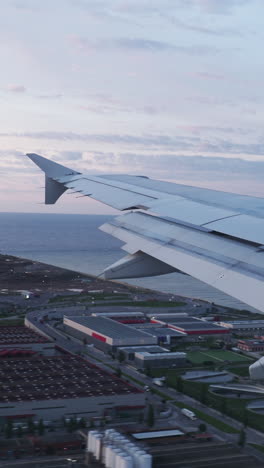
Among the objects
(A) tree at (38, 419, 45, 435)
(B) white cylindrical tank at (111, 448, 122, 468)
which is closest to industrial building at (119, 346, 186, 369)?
(A) tree at (38, 419, 45, 435)

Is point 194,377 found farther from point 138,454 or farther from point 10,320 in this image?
point 10,320

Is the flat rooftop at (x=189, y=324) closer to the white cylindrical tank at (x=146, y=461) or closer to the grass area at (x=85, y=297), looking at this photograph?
the grass area at (x=85, y=297)

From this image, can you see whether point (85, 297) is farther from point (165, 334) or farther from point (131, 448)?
point (131, 448)

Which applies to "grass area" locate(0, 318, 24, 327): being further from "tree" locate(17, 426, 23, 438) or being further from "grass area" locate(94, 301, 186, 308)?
"tree" locate(17, 426, 23, 438)

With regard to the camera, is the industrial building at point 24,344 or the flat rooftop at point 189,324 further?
the flat rooftop at point 189,324

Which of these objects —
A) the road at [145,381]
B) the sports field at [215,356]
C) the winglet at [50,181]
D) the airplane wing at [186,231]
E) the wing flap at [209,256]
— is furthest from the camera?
the sports field at [215,356]

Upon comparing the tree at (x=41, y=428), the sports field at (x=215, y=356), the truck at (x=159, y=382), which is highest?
the tree at (x=41, y=428)

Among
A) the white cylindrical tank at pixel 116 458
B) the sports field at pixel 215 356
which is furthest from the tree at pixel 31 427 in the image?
the sports field at pixel 215 356
